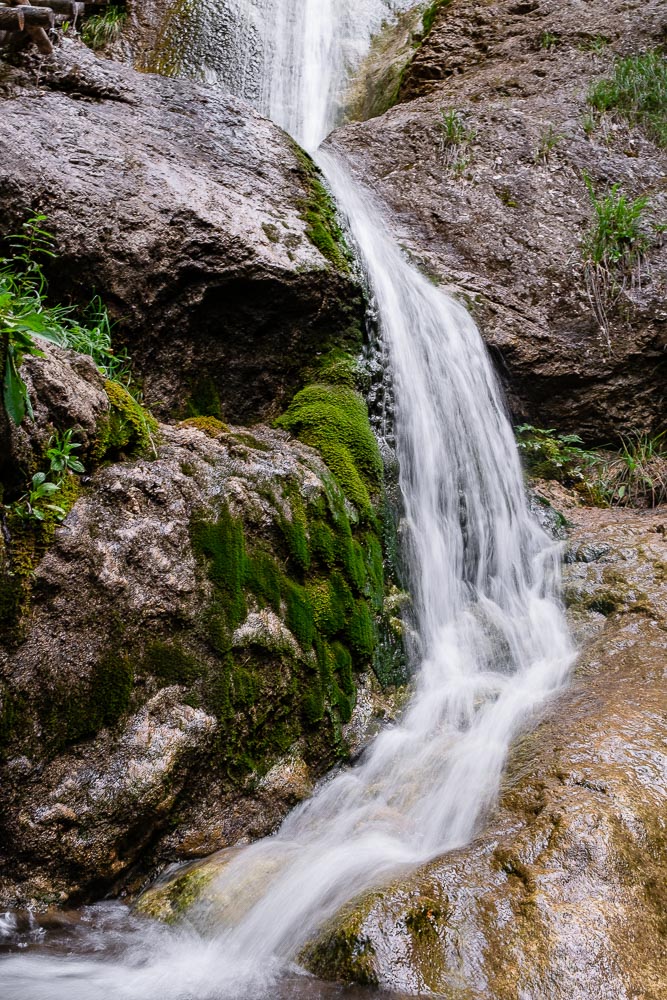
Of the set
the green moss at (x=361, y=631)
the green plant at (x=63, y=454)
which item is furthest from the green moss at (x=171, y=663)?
the green moss at (x=361, y=631)

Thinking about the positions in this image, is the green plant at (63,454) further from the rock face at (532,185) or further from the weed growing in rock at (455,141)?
the weed growing in rock at (455,141)

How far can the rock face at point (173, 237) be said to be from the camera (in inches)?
151

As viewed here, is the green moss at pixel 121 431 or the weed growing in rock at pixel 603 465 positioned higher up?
the green moss at pixel 121 431

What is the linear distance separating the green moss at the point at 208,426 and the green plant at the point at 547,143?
5.63 meters

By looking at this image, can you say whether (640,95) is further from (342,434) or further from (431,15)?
(342,434)

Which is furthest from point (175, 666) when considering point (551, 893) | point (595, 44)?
point (595, 44)

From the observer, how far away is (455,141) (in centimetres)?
725

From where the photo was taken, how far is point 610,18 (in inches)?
330

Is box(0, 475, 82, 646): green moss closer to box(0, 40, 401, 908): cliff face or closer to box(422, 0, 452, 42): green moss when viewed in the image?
box(0, 40, 401, 908): cliff face

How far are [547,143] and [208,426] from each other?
599cm

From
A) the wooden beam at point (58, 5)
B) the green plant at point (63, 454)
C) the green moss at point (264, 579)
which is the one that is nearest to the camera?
the green plant at point (63, 454)

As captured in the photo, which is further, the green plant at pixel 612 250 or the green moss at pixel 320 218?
the green plant at pixel 612 250

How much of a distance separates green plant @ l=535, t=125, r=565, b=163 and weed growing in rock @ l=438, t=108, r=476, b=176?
745 mm

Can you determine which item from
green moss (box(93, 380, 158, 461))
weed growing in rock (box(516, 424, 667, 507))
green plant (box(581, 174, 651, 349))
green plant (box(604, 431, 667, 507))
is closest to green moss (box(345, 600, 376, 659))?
green moss (box(93, 380, 158, 461))
